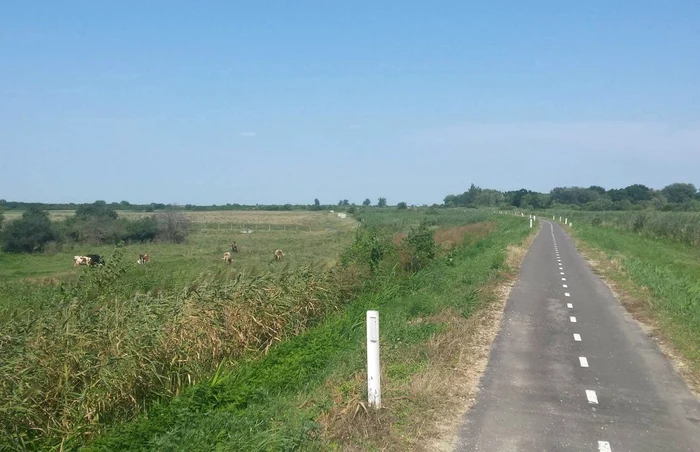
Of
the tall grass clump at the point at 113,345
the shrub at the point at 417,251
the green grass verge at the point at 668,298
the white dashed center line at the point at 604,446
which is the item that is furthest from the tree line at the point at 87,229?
the white dashed center line at the point at 604,446

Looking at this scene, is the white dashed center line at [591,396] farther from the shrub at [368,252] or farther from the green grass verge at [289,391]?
the shrub at [368,252]

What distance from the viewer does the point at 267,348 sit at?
1223 cm

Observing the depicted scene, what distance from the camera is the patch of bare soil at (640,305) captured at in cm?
895

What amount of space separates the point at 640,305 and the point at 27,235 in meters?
43.4

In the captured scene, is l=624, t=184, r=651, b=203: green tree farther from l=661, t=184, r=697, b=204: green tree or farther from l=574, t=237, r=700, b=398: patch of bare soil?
l=574, t=237, r=700, b=398: patch of bare soil

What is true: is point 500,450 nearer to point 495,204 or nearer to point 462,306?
point 462,306

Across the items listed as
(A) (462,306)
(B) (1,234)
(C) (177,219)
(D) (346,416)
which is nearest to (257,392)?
(D) (346,416)

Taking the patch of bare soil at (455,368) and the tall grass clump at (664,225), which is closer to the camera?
the patch of bare soil at (455,368)

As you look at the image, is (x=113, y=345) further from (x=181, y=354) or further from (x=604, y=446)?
(x=604, y=446)

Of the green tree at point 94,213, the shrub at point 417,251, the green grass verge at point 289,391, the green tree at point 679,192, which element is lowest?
the green grass verge at point 289,391

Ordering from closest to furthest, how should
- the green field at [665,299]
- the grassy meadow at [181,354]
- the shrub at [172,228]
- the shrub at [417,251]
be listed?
the grassy meadow at [181,354] < the green field at [665,299] < the shrub at [417,251] < the shrub at [172,228]

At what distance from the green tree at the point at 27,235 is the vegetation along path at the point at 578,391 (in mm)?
41407

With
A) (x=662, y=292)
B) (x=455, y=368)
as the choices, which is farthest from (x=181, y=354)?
(x=662, y=292)

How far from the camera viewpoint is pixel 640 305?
14.7m
